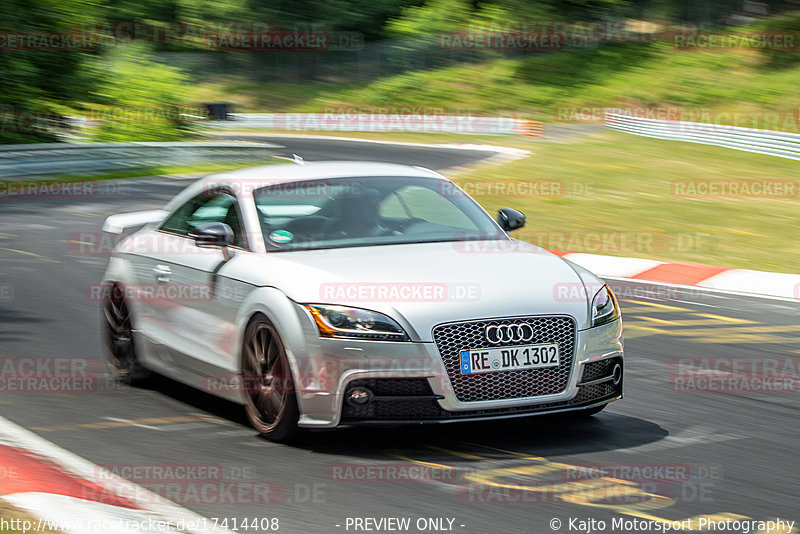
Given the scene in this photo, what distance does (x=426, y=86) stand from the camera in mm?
51594

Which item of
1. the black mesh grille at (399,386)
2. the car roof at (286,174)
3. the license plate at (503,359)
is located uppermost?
the car roof at (286,174)

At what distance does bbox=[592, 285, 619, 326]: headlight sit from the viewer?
6.44 m

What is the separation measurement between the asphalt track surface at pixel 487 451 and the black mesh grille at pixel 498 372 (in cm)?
32

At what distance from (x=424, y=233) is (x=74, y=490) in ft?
9.19

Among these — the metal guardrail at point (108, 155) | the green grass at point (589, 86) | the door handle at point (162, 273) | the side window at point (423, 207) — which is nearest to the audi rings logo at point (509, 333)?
the side window at point (423, 207)

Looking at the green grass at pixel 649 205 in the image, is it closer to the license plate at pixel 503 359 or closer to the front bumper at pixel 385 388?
the license plate at pixel 503 359

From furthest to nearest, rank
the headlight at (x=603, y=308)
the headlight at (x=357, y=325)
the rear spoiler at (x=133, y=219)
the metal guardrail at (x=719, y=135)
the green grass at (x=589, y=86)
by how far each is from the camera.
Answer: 1. the green grass at (x=589, y=86)
2. the metal guardrail at (x=719, y=135)
3. the rear spoiler at (x=133, y=219)
4. the headlight at (x=603, y=308)
5. the headlight at (x=357, y=325)

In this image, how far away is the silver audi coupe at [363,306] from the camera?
19.6 feet

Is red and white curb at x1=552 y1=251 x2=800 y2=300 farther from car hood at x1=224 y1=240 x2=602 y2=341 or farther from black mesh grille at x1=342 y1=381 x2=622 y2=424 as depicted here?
black mesh grille at x1=342 y1=381 x2=622 y2=424

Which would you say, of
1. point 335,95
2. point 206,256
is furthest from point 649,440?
point 335,95

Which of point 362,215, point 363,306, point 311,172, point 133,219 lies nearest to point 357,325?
point 363,306

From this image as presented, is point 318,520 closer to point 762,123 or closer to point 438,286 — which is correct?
point 438,286

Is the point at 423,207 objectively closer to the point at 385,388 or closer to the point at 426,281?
the point at 426,281

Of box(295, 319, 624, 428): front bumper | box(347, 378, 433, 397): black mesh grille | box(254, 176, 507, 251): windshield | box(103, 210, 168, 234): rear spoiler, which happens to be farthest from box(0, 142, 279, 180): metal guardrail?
box(347, 378, 433, 397): black mesh grille
